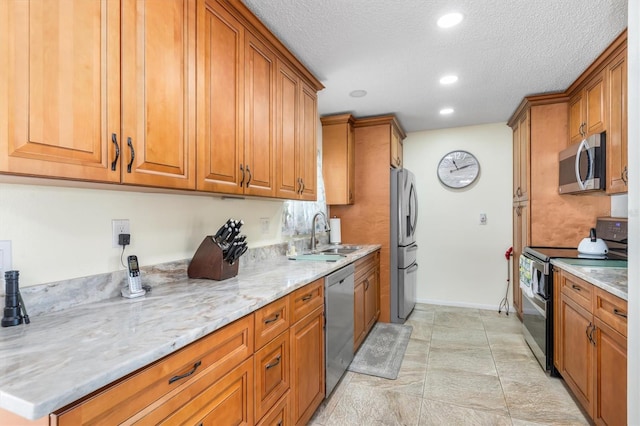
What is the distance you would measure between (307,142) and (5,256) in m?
1.92

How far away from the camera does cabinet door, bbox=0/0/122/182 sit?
0.84 m

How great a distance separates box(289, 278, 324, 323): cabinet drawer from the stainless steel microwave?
2252 millimetres

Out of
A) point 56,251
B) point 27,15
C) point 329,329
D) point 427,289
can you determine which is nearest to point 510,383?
point 329,329

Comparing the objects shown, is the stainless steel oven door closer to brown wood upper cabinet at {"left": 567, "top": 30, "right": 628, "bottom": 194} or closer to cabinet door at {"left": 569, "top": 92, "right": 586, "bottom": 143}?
brown wood upper cabinet at {"left": 567, "top": 30, "right": 628, "bottom": 194}

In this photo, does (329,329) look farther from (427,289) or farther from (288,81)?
(427,289)

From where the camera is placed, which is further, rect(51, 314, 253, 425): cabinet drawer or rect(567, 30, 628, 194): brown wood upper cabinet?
rect(567, 30, 628, 194): brown wood upper cabinet

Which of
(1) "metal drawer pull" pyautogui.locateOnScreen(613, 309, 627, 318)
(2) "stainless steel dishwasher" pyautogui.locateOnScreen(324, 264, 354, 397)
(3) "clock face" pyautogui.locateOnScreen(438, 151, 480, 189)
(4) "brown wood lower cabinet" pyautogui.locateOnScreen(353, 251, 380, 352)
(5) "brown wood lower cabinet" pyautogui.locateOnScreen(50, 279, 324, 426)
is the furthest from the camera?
(3) "clock face" pyautogui.locateOnScreen(438, 151, 480, 189)

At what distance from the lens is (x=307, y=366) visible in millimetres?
1763

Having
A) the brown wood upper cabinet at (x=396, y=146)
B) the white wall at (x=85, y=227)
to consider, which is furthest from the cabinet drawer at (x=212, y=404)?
the brown wood upper cabinet at (x=396, y=146)

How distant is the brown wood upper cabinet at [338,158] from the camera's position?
353 cm

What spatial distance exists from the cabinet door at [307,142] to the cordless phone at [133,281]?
133cm

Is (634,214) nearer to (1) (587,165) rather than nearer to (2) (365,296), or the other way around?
(1) (587,165)

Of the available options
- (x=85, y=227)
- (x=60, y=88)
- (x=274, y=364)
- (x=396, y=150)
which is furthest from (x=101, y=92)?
(x=396, y=150)

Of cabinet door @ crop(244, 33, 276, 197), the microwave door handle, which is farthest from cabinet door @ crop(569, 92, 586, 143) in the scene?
cabinet door @ crop(244, 33, 276, 197)
